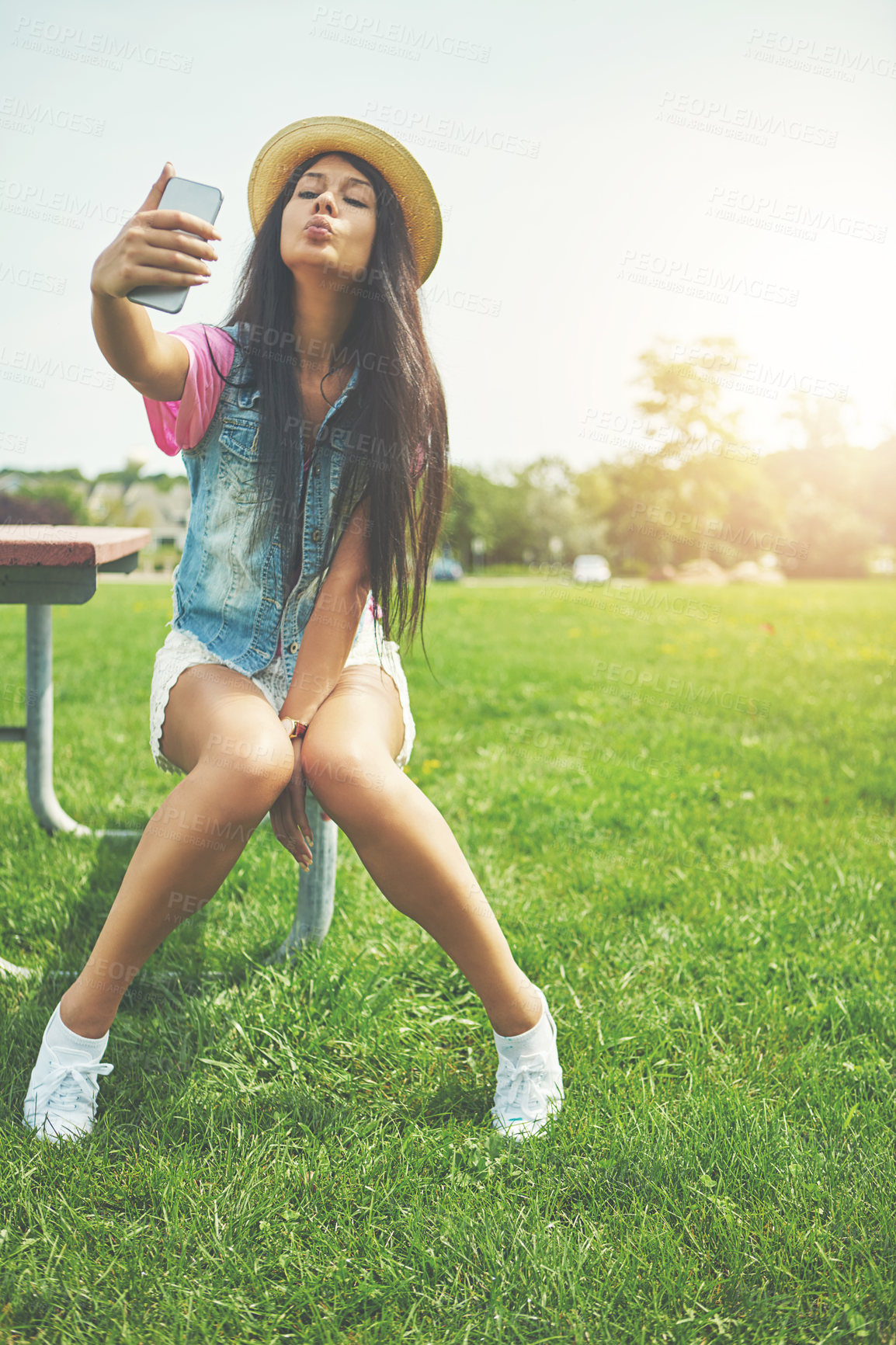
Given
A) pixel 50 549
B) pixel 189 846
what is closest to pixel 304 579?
pixel 50 549

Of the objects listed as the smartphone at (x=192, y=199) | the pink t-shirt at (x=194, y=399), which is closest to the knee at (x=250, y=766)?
the pink t-shirt at (x=194, y=399)

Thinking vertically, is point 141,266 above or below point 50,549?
above

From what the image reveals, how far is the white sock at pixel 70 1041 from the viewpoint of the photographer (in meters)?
1.61

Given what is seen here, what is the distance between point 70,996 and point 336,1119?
1.73 ft

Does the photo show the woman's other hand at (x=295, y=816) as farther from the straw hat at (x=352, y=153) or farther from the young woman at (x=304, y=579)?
the straw hat at (x=352, y=153)

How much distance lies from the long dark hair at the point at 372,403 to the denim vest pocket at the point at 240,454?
19 mm

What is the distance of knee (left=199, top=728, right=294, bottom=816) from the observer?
1556 millimetres

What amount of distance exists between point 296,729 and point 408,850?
1.11ft

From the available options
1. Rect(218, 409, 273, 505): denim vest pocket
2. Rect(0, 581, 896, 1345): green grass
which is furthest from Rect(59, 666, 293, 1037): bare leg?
Rect(218, 409, 273, 505): denim vest pocket

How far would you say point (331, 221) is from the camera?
1890 mm

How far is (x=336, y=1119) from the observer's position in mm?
1634

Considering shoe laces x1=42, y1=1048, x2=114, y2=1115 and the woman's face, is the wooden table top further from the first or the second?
shoe laces x1=42, y1=1048, x2=114, y2=1115

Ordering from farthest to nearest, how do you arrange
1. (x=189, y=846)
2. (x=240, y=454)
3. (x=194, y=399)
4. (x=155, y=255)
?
1. (x=240, y=454)
2. (x=194, y=399)
3. (x=189, y=846)
4. (x=155, y=255)

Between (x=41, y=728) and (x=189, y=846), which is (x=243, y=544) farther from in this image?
(x=41, y=728)
